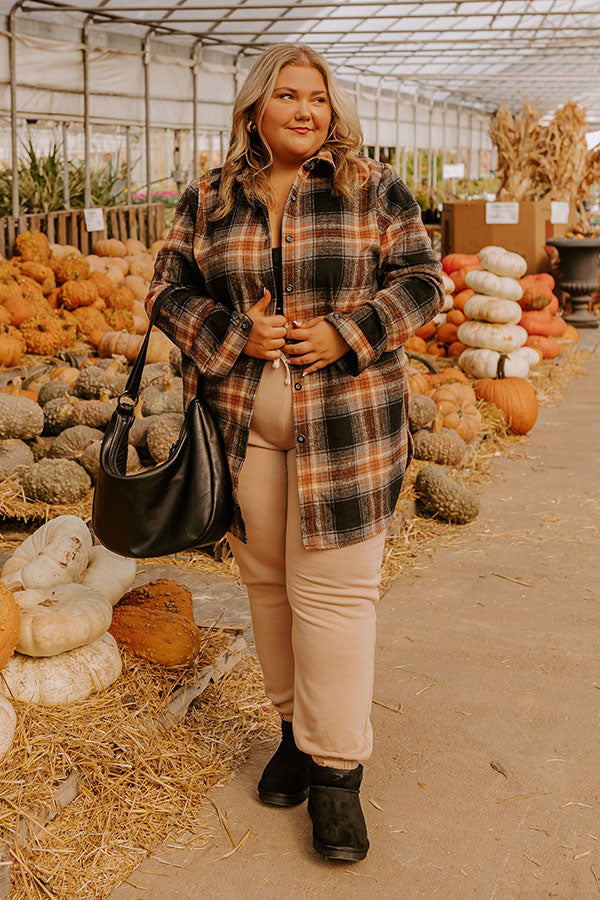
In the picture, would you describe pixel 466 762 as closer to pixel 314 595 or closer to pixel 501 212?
pixel 314 595

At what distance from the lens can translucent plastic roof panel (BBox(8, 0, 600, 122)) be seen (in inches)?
406

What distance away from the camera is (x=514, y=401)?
21.4 feet

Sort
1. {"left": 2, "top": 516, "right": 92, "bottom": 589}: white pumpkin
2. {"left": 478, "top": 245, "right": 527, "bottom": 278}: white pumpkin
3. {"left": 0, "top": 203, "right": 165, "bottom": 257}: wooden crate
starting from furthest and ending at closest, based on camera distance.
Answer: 1. {"left": 0, "top": 203, "right": 165, "bottom": 257}: wooden crate
2. {"left": 478, "top": 245, "right": 527, "bottom": 278}: white pumpkin
3. {"left": 2, "top": 516, "right": 92, "bottom": 589}: white pumpkin

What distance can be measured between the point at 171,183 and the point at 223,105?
219 inches

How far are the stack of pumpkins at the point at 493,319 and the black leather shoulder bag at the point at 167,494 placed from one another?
522 centimetres

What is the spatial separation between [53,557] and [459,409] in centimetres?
368

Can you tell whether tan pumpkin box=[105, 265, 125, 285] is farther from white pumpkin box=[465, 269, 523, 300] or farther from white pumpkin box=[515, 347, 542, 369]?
white pumpkin box=[515, 347, 542, 369]

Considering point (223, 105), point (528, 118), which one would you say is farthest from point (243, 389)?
point (223, 105)

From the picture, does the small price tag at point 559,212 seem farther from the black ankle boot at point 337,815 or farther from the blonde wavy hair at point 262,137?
the black ankle boot at point 337,815

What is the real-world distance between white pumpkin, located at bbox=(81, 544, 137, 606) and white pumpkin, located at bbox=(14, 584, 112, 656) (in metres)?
0.19

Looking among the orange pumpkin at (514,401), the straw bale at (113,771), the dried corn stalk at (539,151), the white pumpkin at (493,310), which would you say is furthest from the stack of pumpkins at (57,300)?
the dried corn stalk at (539,151)

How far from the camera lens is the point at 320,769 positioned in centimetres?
225

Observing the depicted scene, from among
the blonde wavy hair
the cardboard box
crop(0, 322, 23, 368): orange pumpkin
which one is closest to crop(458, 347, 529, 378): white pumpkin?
the cardboard box

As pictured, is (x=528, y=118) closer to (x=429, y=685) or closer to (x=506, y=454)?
(x=506, y=454)
